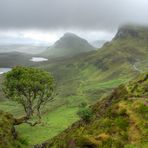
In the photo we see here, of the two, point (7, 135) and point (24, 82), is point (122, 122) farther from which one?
point (24, 82)

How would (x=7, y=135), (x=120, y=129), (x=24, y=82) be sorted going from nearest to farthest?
(x=120, y=129)
(x=7, y=135)
(x=24, y=82)

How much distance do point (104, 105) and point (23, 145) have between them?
78.4 ft

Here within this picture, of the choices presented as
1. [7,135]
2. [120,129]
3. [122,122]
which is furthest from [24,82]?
[120,129]

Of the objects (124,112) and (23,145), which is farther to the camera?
(23,145)

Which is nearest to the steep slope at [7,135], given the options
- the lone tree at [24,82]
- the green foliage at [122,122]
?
the lone tree at [24,82]

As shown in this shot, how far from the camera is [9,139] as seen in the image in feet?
228

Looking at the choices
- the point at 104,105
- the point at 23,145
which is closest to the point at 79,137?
the point at 104,105

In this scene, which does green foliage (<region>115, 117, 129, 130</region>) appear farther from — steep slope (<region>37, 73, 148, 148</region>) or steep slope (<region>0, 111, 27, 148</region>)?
steep slope (<region>0, 111, 27, 148</region>)

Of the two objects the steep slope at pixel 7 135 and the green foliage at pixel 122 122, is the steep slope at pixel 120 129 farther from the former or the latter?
the steep slope at pixel 7 135

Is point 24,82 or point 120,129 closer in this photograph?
point 120,129

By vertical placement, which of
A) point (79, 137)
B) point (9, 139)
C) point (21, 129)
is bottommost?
point (21, 129)

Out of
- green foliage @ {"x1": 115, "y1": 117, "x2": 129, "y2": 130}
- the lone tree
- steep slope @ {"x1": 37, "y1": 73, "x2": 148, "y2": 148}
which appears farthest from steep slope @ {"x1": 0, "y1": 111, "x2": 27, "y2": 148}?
green foliage @ {"x1": 115, "y1": 117, "x2": 129, "y2": 130}

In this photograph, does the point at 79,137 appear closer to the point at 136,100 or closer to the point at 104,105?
the point at 136,100

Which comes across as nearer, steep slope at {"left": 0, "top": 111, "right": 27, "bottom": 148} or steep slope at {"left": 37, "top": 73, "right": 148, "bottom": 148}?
steep slope at {"left": 37, "top": 73, "right": 148, "bottom": 148}
